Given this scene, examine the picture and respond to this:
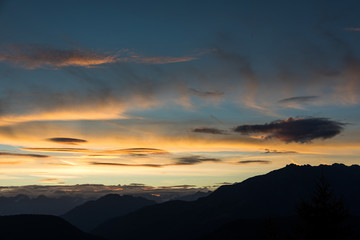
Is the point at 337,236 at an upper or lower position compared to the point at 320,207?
lower

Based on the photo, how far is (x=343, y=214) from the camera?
35.9 m

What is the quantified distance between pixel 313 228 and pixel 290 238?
9.00 feet

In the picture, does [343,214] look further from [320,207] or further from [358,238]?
[358,238]

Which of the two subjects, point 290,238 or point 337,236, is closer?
point 337,236

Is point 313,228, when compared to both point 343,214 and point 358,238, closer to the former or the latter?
point 343,214

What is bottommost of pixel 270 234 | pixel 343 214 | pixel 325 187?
pixel 270 234

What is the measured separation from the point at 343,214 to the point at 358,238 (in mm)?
4777

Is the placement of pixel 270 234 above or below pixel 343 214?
below

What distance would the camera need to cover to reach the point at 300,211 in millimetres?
36781

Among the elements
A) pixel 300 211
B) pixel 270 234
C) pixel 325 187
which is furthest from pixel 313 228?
pixel 270 234

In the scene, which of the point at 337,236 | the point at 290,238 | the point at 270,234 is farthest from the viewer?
the point at 270,234

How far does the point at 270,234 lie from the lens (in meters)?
50.7

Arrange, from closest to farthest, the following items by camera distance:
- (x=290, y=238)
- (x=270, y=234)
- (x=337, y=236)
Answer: (x=337, y=236) → (x=290, y=238) → (x=270, y=234)

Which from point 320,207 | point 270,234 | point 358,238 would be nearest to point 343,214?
point 320,207
